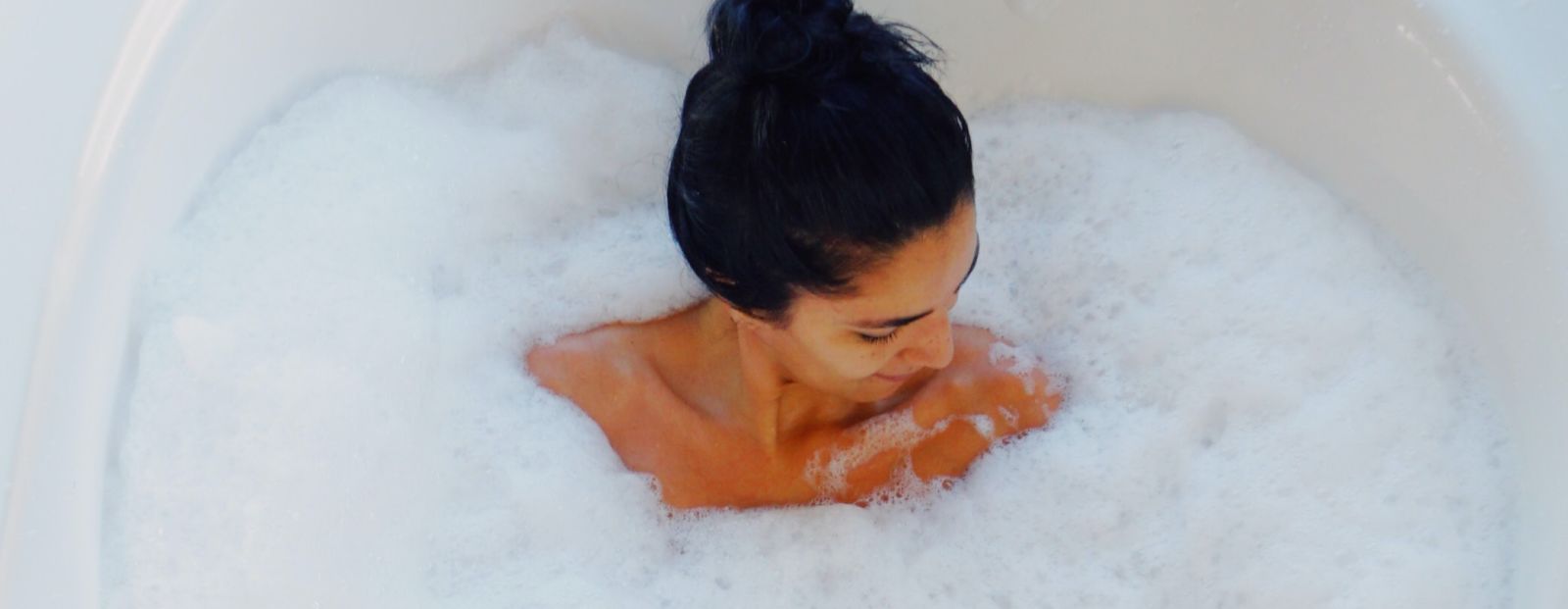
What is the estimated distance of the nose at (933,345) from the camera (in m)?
1.01

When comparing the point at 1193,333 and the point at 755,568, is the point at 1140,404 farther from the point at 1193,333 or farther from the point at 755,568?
the point at 755,568

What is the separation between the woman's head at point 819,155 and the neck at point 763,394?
25 centimetres

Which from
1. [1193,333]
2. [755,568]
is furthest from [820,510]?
[1193,333]

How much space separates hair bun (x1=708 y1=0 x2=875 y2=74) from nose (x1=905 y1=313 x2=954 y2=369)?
23 cm

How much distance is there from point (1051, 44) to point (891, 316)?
0.55m

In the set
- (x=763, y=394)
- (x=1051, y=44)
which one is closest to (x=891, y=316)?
(x=763, y=394)

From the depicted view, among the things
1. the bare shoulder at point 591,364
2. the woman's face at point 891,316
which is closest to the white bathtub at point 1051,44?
the bare shoulder at point 591,364

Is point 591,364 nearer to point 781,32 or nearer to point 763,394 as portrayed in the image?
point 763,394

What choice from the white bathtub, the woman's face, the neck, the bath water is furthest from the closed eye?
the white bathtub

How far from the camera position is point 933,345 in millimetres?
1031

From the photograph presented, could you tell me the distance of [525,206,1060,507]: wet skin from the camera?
125 centimetres

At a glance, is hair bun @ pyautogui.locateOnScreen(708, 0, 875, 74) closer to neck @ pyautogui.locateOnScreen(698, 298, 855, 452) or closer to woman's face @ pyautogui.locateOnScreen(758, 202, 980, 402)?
woman's face @ pyautogui.locateOnScreen(758, 202, 980, 402)

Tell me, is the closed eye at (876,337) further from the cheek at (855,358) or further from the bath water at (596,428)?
the bath water at (596,428)

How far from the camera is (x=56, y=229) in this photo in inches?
41.6
